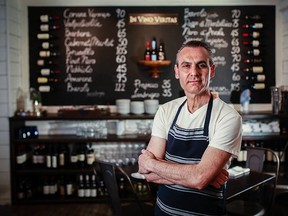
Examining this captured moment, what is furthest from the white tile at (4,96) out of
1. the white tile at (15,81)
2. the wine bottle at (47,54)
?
the wine bottle at (47,54)

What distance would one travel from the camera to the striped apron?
1562 mm

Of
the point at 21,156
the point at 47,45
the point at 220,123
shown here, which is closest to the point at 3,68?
the point at 47,45

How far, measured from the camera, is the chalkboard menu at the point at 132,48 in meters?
4.77

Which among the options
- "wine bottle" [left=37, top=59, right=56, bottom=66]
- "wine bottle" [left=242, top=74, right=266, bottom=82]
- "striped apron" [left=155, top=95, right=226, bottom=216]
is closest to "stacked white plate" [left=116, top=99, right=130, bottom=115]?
"wine bottle" [left=37, top=59, right=56, bottom=66]

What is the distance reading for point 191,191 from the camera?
157 cm

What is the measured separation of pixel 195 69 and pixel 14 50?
11.6ft

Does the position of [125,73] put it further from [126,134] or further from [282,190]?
[282,190]

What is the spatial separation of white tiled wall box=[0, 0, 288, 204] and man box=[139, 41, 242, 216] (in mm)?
3242

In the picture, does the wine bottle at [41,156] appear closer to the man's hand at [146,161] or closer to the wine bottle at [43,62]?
the wine bottle at [43,62]

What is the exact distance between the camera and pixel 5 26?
442 cm

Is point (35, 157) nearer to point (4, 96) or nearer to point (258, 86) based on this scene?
point (4, 96)

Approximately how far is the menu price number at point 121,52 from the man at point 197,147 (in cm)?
319

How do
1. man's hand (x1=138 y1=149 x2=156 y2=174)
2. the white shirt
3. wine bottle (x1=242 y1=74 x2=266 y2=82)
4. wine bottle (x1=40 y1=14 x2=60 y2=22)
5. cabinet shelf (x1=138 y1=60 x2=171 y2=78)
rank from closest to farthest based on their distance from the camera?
1. the white shirt
2. man's hand (x1=138 y1=149 x2=156 y2=174)
3. cabinet shelf (x1=138 y1=60 x2=171 y2=78)
4. wine bottle (x1=40 y1=14 x2=60 y2=22)
5. wine bottle (x1=242 y1=74 x2=266 y2=82)

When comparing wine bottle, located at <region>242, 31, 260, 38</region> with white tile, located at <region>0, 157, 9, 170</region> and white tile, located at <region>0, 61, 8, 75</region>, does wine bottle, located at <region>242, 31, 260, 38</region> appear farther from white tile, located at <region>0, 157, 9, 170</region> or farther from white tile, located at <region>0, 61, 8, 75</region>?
white tile, located at <region>0, 157, 9, 170</region>
